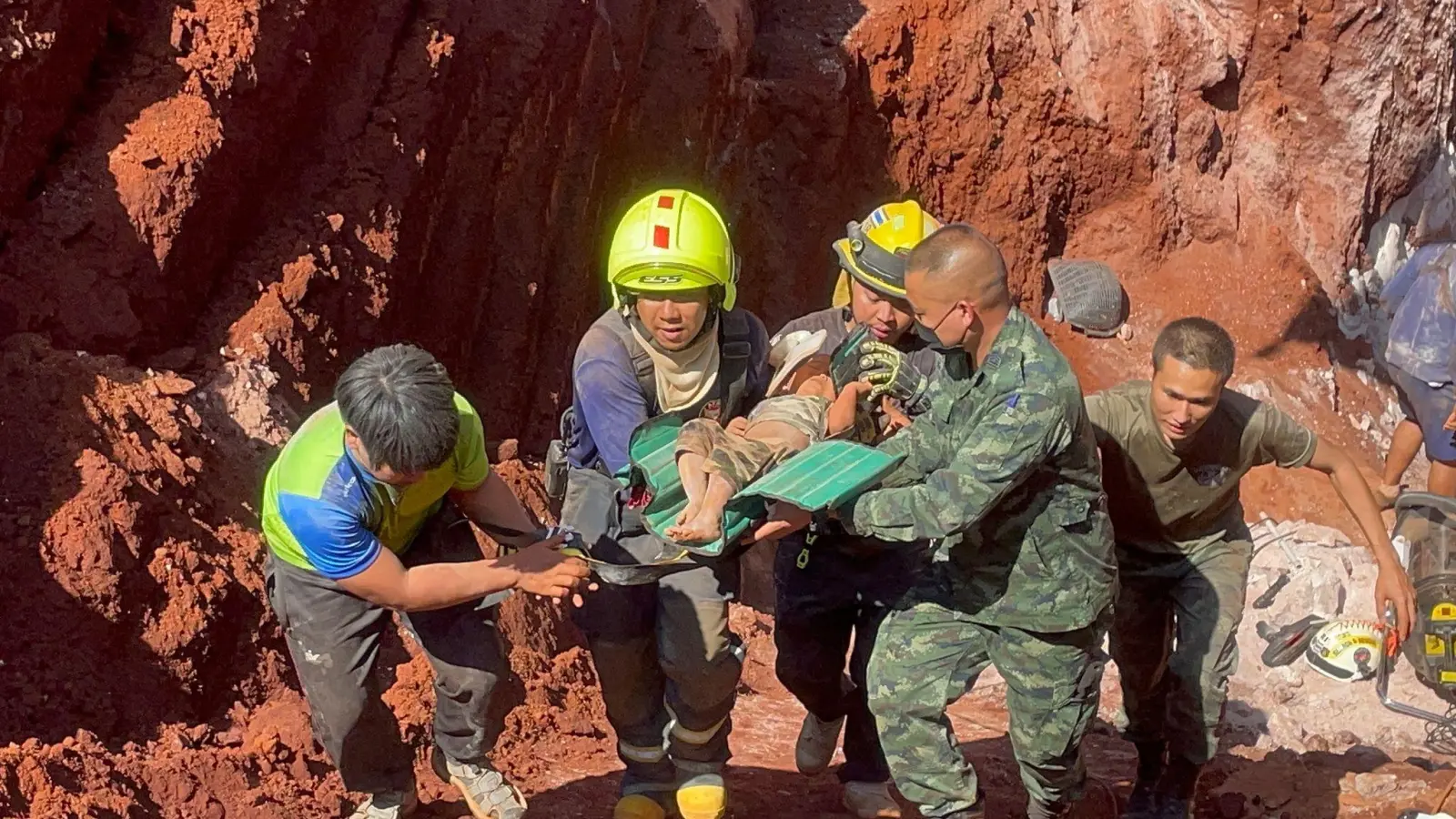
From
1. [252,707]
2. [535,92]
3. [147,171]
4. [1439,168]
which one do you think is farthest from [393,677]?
[1439,168]

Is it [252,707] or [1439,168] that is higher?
[1439,168]

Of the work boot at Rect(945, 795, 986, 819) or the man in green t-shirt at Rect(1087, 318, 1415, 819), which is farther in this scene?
the man in green t-shirt at Rect(1087, 318, 1415, 819)

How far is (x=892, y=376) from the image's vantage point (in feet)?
14.9

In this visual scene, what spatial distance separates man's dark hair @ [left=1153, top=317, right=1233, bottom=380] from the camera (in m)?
4.48

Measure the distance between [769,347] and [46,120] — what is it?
131 inches

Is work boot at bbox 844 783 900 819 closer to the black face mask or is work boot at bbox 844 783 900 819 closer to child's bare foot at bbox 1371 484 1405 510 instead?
the black face mask

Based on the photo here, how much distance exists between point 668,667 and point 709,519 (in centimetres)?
71

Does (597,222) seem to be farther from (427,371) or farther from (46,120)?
(427,371)

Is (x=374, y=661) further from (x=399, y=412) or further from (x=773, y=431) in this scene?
(x=773, y=431)

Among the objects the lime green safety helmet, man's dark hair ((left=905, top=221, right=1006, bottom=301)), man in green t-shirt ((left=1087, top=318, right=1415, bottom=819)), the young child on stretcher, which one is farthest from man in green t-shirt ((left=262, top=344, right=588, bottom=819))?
man in green t-shirt ((left=1087, top=318, right=1415, bottom=819))

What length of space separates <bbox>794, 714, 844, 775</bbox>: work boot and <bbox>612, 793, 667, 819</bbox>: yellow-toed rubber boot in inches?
27.3

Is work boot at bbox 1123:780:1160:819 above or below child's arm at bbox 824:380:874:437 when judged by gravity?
below

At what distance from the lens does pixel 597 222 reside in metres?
8.67

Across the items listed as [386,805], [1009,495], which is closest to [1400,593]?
[1009,495]
